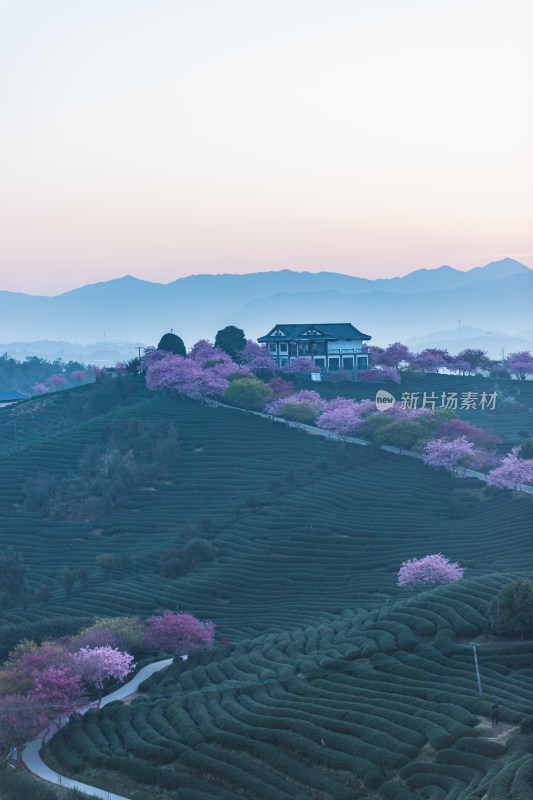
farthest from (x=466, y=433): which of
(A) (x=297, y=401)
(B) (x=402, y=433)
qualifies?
(A) (x=297, y=401)

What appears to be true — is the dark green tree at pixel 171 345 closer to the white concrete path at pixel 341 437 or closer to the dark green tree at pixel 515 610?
the white concrete path at pixel 341 437

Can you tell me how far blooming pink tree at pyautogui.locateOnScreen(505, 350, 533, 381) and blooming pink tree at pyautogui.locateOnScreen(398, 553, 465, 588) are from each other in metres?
62.9

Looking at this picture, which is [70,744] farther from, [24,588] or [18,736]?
[24,588]

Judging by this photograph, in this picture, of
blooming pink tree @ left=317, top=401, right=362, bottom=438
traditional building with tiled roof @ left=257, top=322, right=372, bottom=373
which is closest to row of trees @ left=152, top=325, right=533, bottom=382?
traditional building with tiled roof @ left=257, top=322, right=372, bottom=373

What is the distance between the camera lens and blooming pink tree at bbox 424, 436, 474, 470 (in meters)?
73.0

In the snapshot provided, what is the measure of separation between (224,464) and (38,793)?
5158 centimetres

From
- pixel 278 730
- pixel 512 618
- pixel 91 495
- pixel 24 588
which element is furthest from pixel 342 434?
pixel 278 730

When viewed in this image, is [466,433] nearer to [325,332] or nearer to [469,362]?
[469,362]

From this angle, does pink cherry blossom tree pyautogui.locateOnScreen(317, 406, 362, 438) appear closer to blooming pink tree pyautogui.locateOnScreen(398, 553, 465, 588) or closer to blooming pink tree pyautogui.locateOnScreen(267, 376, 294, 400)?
blooming pink tree pyautogui.locateOnScreen(267, 376, 294, 400)

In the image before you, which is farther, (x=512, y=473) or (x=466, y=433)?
(x=466, y=433)

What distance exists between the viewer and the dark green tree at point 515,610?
Answer: 3450 cm

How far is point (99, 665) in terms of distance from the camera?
39156mm

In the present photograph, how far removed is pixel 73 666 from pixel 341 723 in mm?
14699

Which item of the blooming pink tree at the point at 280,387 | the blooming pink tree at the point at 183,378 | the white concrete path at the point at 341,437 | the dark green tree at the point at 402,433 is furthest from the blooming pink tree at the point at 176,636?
the blooming pink tree at the point at 183,378
